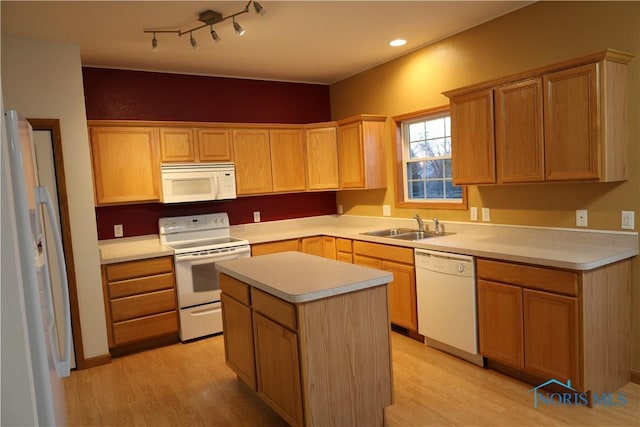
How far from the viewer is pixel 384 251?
3941 mm

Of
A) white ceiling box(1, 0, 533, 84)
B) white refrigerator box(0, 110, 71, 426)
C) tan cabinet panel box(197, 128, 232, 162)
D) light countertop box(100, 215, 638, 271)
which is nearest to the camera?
white refrigerator box(0, 110, 71, 426)

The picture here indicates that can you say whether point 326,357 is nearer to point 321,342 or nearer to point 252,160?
point 321,342

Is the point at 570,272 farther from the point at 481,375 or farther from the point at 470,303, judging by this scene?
the point at 481,375

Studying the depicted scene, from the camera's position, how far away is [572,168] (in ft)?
8.98

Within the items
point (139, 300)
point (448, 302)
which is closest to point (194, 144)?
point (139, 300)

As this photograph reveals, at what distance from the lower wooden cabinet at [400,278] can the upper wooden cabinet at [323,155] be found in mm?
1199

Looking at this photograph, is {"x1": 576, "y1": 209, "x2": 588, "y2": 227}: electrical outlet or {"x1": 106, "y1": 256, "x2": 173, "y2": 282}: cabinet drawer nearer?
{"x1": 576, "y1": 209, "x2": 588, "y2": 227}: electrical outlet

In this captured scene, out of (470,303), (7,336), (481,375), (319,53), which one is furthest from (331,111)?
(7,336)

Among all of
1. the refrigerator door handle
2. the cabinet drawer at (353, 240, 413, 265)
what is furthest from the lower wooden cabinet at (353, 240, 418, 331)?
the refrigerator door handle

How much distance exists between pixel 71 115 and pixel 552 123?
355 centimetres

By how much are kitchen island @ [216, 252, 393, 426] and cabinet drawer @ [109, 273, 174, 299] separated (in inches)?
62.2

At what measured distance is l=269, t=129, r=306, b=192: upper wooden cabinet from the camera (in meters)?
4.89

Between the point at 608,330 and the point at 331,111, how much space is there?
390 centimetres

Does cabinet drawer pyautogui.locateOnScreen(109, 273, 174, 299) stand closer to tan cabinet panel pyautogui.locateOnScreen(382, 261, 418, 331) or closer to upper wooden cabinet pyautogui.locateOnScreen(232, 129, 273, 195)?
upper wooden cabinet pyautogui.locateOnScreen(232, 129, 273, 195)
